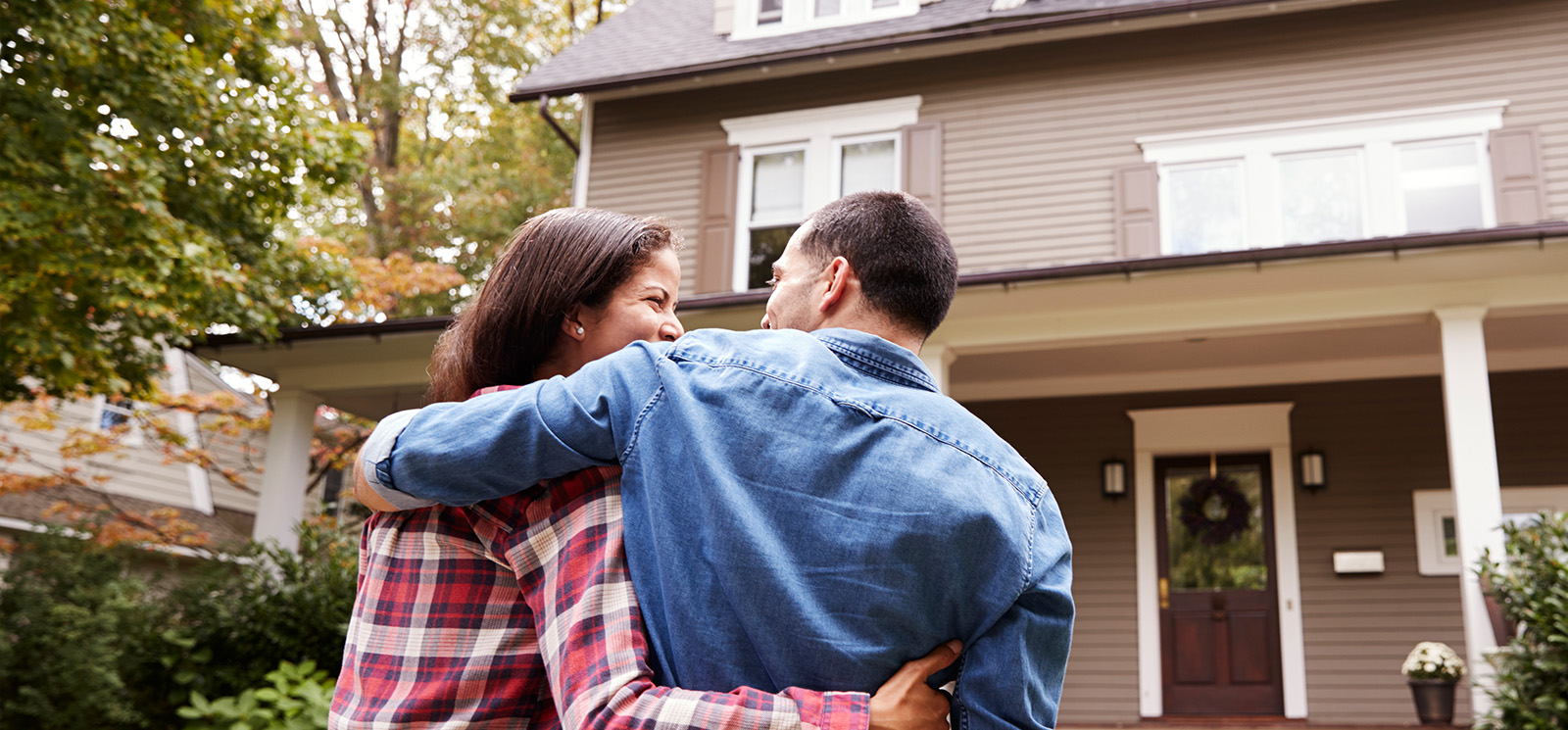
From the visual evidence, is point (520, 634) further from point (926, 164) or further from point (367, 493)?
point (926, 164)

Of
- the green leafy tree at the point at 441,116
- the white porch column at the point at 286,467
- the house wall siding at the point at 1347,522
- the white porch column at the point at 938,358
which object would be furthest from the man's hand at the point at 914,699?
the green leafy tree at the point at 441,116

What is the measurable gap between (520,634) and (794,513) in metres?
0.40

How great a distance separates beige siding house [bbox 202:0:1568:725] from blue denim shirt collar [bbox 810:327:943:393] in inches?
244

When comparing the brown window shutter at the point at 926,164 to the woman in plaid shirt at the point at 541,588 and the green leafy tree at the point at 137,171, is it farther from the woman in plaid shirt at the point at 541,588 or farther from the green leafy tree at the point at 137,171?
the woman in plaid shirt at the point at 541,588

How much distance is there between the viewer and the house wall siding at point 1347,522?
883cm

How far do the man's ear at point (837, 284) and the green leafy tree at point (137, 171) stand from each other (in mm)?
7161

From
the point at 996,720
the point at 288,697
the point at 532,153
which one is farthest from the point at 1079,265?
the point at 532,153

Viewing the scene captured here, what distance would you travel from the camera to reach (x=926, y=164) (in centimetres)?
1030

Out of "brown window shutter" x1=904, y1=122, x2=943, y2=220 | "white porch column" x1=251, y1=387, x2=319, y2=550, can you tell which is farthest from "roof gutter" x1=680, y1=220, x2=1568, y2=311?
"white porch column" x1=251, y1=387, x2=319, y2=550

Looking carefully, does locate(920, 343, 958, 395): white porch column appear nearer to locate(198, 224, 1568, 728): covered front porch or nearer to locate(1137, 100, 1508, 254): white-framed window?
locate(198, 224, 1568, 728): covered front porch

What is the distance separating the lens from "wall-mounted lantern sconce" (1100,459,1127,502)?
980 cm

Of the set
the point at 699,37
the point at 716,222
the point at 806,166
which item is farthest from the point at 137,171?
the point at 699,37

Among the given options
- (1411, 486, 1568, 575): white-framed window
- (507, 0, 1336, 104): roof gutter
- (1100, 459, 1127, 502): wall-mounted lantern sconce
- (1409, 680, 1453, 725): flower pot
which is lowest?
(1409, 680, 1453, 725): flower pot

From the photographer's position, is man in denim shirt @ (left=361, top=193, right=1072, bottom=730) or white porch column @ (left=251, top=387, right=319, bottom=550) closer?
man in denim shirt @ (left=361, top=193, right=1072, bottom=730)
